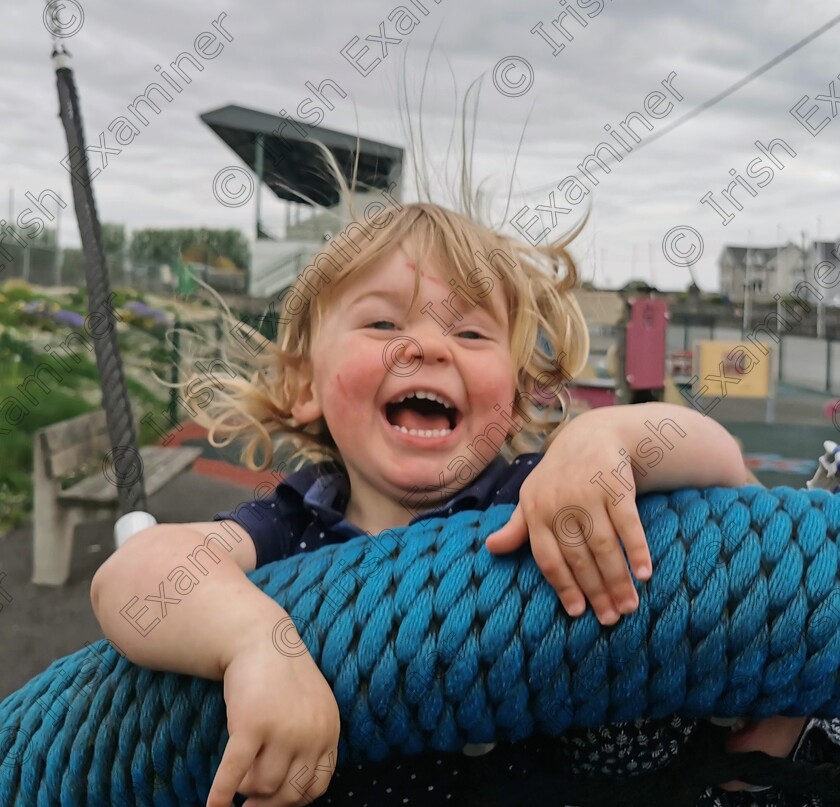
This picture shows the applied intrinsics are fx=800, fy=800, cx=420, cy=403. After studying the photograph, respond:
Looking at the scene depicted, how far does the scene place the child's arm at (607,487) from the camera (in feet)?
1.38

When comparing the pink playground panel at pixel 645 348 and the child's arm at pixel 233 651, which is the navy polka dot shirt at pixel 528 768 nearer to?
the child's arm at pixel 233 651

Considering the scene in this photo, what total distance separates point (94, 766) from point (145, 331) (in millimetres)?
5683

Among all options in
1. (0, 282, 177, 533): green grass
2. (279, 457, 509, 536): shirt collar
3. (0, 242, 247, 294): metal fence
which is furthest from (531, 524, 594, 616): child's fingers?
(0, 242, 247, 294): metal fence

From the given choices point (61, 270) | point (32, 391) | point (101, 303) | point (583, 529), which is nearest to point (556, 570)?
point (583, 529)

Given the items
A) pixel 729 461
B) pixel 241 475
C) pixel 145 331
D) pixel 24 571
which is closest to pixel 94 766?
pixel 729 461

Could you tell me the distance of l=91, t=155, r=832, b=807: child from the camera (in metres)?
0.44

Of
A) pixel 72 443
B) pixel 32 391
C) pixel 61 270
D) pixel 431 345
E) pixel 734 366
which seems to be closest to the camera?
pixel 431 345

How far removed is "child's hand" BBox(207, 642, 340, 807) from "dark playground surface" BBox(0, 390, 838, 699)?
6.30ft

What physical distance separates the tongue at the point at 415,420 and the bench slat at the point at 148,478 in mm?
→ 1668

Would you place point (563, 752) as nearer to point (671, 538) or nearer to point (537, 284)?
point (671, 538)

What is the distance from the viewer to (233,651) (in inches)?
18.6

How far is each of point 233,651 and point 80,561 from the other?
3.04m

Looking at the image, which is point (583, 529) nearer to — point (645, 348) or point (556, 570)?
point (556, 570)

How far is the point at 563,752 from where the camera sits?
492 millimetres
